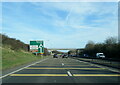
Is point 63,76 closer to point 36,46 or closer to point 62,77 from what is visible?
point 62,77

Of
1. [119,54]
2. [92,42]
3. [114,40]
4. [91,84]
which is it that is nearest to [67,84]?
[91,84]

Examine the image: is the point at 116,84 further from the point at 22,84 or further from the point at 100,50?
the point at 100,50

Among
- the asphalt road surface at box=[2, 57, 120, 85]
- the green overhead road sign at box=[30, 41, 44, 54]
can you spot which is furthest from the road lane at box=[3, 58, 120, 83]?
the green overhead road sign at box=[30, 41, 44, 54]

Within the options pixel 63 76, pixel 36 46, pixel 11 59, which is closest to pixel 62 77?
pixel 63 76

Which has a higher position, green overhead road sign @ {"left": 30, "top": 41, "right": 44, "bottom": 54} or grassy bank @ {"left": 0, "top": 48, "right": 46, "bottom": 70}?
green overhead road sign @ {"left": 30, "top": 41, "right": 44, "bottom": 54}

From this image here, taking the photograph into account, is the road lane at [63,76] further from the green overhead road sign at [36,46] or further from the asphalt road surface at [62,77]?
the green overhead road sign at [36,46]

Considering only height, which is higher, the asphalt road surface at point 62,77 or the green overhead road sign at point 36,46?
the green overhead road sign at point 36,46

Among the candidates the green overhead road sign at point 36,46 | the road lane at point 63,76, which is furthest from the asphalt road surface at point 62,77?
the green overhead road sign at point 36,46

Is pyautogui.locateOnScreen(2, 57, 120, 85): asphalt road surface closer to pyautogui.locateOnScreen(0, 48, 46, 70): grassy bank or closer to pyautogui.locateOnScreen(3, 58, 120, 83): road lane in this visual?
pyautogui.locateOnScreen(3, 58, 120, 83): road lane

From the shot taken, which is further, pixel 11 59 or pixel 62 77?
pixel 11 59

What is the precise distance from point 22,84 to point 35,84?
691mm

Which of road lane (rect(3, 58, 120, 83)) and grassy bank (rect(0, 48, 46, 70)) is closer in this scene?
road lane (rect(3, 58, 120, 83))

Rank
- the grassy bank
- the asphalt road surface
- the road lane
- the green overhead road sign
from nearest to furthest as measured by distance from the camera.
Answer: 1. the asphalt road surface
2. the road lane
3. the grassy bank
4. the green overhead road sign

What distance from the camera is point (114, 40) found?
246 feet
